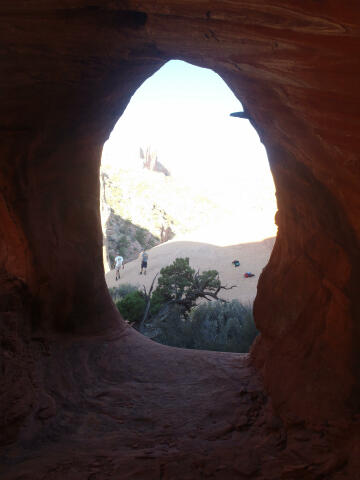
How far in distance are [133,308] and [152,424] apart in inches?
234

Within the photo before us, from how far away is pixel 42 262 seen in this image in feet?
13.2

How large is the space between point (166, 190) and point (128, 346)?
4023 centimetres

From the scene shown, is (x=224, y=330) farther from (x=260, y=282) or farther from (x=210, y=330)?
(x=260, y=282)

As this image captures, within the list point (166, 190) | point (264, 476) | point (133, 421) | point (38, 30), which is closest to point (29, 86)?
point (38, 30)

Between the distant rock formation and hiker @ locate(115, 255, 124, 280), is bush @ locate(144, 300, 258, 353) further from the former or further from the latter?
the distant rock formation

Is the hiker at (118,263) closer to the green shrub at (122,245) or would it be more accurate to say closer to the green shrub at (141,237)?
the green shrub at (122,245)

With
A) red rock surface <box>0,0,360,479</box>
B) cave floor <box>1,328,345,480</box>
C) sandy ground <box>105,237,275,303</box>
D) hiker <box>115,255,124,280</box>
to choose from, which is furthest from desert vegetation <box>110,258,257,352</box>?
hiker <box>115,255,124,280</box>

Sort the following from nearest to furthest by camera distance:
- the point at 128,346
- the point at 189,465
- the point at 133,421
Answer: the point at 189,465
the point at 133,421
the point at 128,346

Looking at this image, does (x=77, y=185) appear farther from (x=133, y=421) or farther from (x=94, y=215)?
(x=133, y=421)

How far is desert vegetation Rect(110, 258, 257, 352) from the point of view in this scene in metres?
7.34

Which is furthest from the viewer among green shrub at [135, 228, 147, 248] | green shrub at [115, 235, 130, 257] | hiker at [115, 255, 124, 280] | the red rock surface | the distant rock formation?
the distant rock formation

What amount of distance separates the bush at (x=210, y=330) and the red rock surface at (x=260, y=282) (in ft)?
8.05

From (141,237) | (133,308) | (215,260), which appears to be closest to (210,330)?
(133,308)

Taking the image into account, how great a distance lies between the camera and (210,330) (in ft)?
25.2
